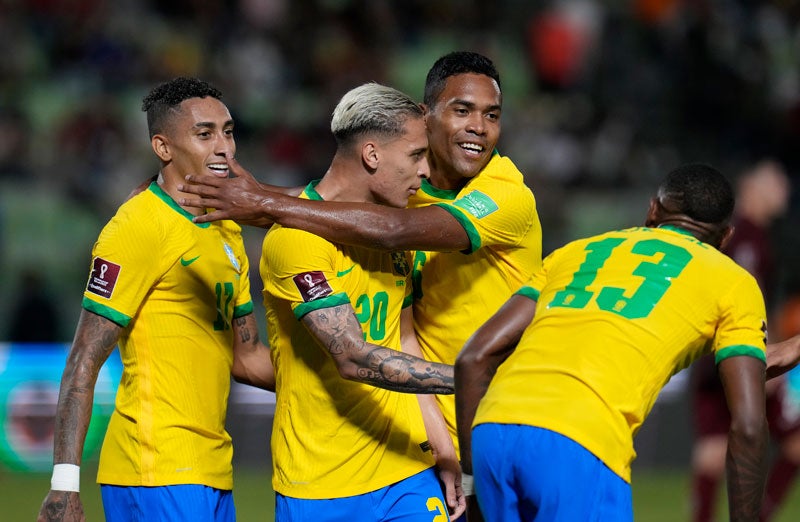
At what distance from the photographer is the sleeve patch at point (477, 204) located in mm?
4656

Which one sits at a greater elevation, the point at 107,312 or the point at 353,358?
the point at 107,312

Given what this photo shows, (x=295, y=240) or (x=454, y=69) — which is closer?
(x=295, y=240)

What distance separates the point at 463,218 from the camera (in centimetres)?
461

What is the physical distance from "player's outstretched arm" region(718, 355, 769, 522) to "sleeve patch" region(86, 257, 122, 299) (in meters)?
2.17

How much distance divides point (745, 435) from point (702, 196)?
2.84 feet

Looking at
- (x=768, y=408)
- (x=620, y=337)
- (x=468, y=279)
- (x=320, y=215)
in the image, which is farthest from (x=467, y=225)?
(x=768, y=408)

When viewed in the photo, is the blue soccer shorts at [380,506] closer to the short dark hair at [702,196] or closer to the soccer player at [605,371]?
the soccer player at [605,371]

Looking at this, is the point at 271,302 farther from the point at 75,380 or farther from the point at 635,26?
the point at 635,26

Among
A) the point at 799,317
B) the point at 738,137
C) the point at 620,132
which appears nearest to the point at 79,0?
the point at 620,132

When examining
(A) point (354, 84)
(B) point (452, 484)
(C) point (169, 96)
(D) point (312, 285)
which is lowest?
(B) point (452, 484)

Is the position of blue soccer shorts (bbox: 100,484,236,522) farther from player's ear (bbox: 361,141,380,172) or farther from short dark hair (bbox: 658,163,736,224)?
short dark hair (bbox: 658,163,736,224)

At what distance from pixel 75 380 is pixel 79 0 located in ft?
38.0

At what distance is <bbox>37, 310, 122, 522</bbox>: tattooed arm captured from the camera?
13.7 ft

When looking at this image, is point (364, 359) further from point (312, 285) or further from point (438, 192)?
point (438, 192)
